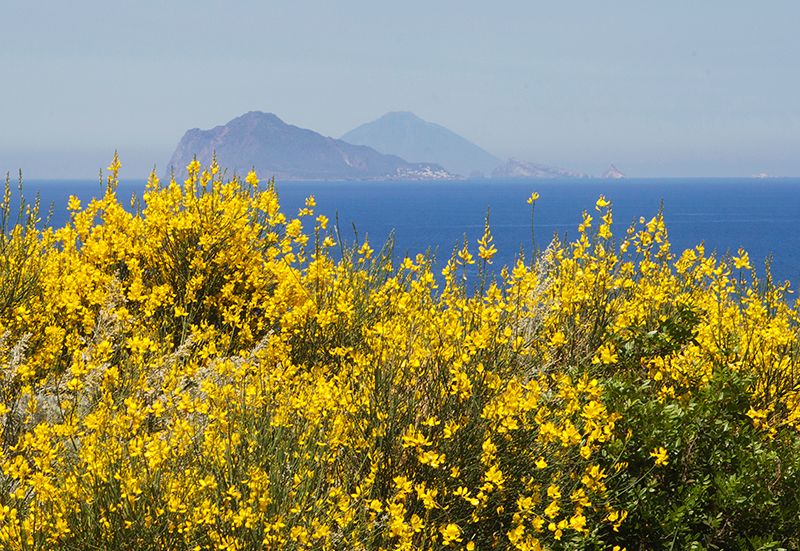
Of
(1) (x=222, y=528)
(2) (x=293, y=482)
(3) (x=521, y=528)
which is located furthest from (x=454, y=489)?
(1) (x=222, y=528)

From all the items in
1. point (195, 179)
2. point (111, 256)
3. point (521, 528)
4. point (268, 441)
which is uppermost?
point (195, 179)

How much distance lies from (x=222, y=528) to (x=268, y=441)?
515 millimetres

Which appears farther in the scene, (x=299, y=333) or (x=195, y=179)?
(x=195, y=179)

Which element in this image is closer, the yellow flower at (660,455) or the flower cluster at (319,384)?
the flower cluster at (319,384)

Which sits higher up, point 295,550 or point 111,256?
point 111,256

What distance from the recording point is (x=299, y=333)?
5965 mm

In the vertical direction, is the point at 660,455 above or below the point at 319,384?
below

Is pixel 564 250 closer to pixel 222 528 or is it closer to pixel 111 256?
pixel 111 256

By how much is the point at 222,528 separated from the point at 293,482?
14.7 inches

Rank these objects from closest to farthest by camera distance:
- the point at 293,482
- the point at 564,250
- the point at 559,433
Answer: the point at 293,482, the point at 559,433, the point at 564,250

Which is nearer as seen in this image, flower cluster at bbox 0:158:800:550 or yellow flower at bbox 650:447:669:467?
flower cluster at bbox 0:158:800:550

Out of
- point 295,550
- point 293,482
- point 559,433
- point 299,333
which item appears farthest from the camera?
point 299,333

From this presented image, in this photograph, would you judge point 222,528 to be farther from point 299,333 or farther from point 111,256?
point 111,256

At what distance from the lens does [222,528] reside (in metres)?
3.30
